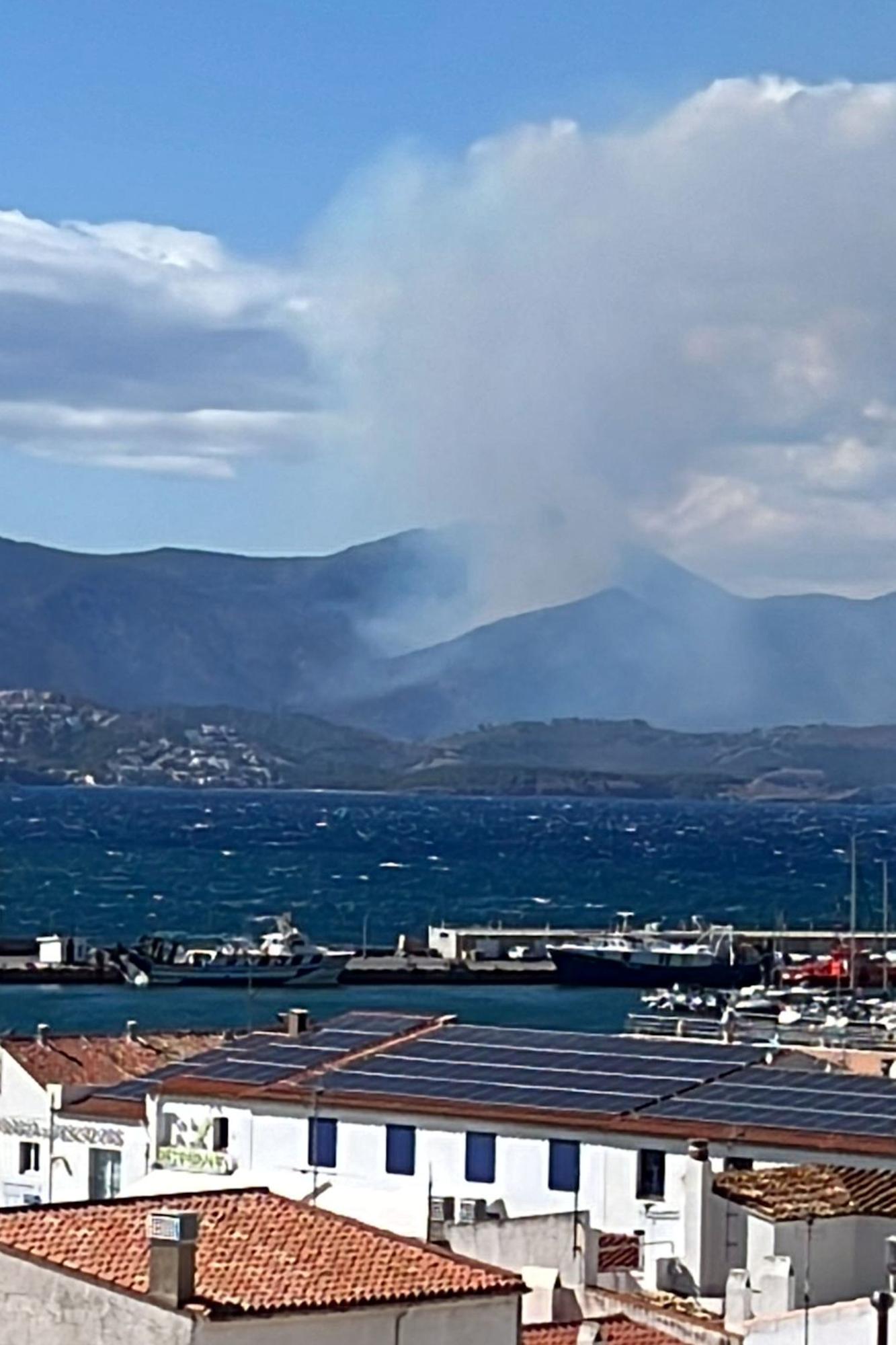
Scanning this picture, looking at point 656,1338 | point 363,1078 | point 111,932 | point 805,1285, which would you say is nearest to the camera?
point 656,1338

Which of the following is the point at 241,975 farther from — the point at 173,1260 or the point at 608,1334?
the point at 173,1260

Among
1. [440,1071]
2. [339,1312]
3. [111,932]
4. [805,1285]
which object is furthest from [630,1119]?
[111,932]

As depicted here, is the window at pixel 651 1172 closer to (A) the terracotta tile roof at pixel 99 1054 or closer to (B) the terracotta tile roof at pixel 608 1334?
(A) the terracotta tile roof at pixel 99 1054

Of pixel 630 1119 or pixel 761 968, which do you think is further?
pixel 761 968

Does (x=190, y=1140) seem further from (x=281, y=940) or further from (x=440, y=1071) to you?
(x=281, y=940)

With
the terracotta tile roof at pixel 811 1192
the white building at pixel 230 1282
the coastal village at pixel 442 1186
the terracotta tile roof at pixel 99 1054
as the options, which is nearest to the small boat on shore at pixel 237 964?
the terracotta tile roof at pixel 99 1054

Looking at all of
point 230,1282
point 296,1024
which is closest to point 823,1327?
point 230,1282

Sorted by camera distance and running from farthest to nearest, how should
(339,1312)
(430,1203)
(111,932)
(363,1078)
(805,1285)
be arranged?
(111,932)
(363,1078)
(430,1203)
(805,1285)
(339,1312)
